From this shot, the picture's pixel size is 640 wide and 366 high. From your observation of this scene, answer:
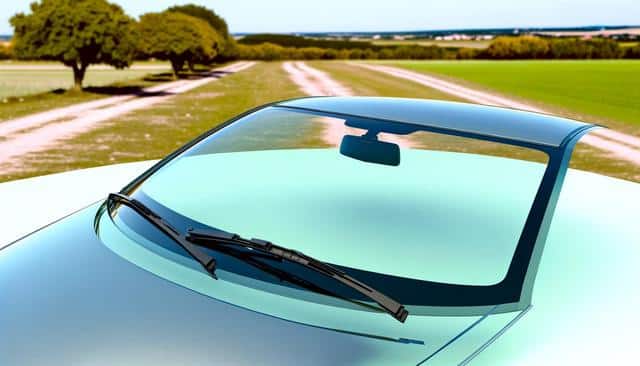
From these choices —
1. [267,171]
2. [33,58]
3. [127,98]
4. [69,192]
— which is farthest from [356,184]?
[33,58]

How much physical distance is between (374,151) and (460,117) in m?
0.36

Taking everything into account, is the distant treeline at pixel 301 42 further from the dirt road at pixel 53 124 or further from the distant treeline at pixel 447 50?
the dirt road at pixel 53 124

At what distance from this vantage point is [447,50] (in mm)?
113188

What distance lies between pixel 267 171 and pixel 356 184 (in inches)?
23.4

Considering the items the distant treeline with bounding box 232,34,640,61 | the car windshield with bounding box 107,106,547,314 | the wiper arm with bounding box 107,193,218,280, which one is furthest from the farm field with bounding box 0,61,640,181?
the distant treeline with bounding box 232,34,640,61

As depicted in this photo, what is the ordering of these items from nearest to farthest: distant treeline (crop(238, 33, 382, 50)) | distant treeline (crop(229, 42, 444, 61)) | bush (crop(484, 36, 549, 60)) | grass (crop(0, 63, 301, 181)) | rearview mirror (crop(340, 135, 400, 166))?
1. rearview mirror (crop(340, 135, 400, 166))
2. grass (crop(0, 63, 301, 181))
3. bush (crop(484, 36, 549, 60))
4. distant treeline (crop(229, 42, 444, 61))
5. distant treeline (crop(238, 33, 382, 50))

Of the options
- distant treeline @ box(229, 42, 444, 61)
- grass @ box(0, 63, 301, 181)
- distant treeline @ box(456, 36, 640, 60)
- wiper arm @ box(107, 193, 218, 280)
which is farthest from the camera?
distant treeline @ box(229, 42, 444, 61)

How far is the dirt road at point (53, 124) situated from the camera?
40.0 ft

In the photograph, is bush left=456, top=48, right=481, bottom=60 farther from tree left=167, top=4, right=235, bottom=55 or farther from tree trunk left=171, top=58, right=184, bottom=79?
tree trunk left=171, top=58, right=184, bottom=79

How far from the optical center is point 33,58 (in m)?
27.9

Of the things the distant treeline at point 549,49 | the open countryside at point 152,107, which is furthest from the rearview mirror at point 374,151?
the distant treeline at point 549,49

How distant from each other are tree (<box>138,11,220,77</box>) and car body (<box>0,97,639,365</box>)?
158 ft

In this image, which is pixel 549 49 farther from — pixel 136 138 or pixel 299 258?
pixel 299 258

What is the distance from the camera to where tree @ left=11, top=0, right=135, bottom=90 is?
1100 inches
